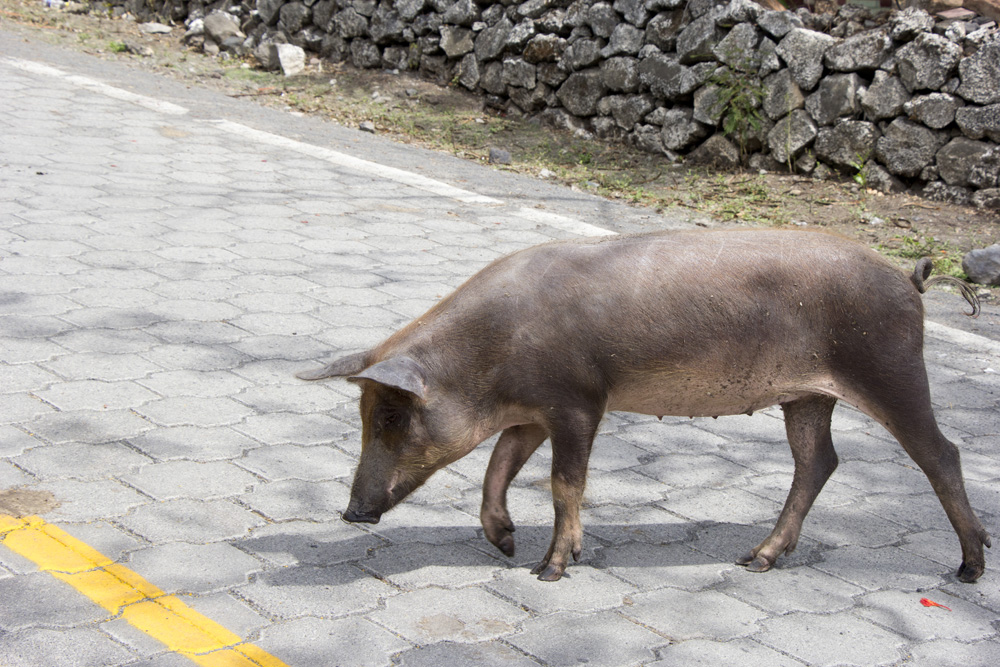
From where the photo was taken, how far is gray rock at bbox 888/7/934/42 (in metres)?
8.41

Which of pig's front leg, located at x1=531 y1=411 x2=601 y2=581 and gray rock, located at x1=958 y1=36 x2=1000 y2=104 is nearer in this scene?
pig's front leg, located at x1=531 y1=411 x2=601 y2=581

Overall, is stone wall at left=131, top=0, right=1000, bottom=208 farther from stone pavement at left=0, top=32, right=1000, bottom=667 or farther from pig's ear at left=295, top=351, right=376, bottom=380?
pig's ear at left=295, top=351, right=376, bottom=380

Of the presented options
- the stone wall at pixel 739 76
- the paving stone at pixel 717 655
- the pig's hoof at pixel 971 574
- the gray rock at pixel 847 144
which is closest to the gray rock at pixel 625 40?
the stone wall at pixel 739 76

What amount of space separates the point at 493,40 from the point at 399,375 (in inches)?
335

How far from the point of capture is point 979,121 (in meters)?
8.05

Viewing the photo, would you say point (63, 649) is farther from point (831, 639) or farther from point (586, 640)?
point (831, 639)

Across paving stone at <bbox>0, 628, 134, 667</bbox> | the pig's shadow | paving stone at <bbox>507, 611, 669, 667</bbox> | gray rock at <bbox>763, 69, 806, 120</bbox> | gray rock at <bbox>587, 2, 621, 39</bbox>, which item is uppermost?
gray rock at <bbox>587, 2, 621, 39</bbox>

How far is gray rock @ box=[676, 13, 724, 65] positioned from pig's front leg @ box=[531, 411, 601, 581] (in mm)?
6834

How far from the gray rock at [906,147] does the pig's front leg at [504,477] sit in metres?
5.94

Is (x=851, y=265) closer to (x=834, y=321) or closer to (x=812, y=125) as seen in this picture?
(x=834, y=321)

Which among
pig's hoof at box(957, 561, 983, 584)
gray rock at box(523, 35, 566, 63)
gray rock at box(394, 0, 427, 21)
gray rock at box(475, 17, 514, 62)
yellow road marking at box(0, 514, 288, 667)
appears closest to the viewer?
yellow road marking at box(0, 514, 288, 667)

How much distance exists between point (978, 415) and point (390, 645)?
11.2 feet

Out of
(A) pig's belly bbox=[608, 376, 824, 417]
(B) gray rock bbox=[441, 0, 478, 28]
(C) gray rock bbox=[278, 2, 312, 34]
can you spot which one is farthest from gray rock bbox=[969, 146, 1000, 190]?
(C) gray rock bbox=[278, 2, 312, 34]

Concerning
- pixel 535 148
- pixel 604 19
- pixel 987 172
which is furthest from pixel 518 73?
pixel 987 172
